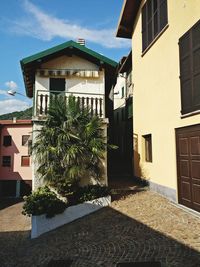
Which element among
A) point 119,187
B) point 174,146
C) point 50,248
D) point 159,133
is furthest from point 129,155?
point 50,248

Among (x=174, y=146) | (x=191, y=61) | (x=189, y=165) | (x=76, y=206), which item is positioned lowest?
(x=76, y=206)

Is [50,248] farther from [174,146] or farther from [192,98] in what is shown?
[192,98]

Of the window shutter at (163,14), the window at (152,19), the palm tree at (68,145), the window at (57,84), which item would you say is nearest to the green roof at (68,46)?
the window at (57,84)

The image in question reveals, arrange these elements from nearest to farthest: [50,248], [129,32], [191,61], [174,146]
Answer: [50,248] → [191,61] → [174,146] → [129,32]

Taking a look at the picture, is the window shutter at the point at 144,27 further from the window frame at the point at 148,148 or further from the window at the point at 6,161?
the window at the point at 6,161

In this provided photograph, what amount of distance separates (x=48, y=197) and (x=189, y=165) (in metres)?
5.57

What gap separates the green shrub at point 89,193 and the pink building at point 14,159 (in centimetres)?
1269

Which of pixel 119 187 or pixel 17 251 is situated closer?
pixel 17 251

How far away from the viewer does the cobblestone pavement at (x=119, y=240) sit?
6.28 metres

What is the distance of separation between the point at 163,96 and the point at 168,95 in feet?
1.59

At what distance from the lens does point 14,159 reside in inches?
888

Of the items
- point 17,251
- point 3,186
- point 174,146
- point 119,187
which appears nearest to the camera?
point 17,251

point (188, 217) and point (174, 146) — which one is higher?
point (174, 146)

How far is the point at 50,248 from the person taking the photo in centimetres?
773
